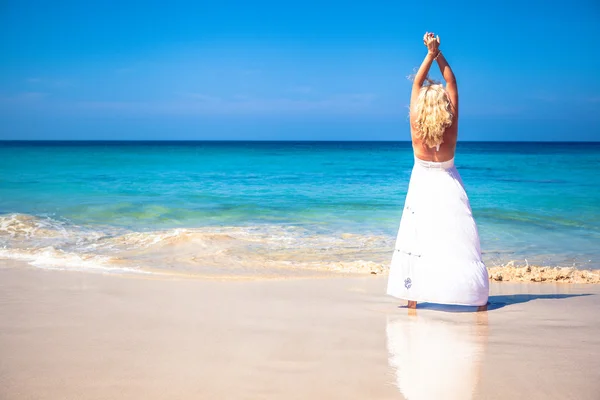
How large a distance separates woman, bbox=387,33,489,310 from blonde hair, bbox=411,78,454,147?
0.02 meters

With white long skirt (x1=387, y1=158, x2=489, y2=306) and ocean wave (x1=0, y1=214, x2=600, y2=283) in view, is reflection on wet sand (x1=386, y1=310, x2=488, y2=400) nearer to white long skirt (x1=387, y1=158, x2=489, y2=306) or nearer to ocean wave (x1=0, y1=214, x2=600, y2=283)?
white long skirt (x1=387, y1=158, x2=489, y2=306)

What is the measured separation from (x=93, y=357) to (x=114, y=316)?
38.8 inches

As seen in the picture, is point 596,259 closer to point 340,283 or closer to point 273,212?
point 340,283

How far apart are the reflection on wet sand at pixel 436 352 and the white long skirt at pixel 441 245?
0.57 ft

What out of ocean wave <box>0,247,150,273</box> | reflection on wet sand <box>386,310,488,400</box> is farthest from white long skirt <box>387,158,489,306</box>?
ocean wave <box>0,247,150,273</box>

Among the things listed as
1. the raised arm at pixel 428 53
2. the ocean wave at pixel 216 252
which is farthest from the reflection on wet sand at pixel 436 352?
the ocean wave at pixel 216 252

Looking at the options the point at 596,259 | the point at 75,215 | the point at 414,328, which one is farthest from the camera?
the point at 75,215

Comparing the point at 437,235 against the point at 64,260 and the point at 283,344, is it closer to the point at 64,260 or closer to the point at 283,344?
the point at 283,344

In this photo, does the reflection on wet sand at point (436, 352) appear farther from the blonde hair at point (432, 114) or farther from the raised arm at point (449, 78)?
the raised arm at point (449, 78)

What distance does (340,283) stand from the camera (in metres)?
5.97

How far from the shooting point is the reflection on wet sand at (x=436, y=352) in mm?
3102

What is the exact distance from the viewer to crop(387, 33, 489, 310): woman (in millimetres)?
4605

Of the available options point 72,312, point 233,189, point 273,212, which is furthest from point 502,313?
point 233,189

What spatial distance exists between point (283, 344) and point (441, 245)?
1.59 meters
